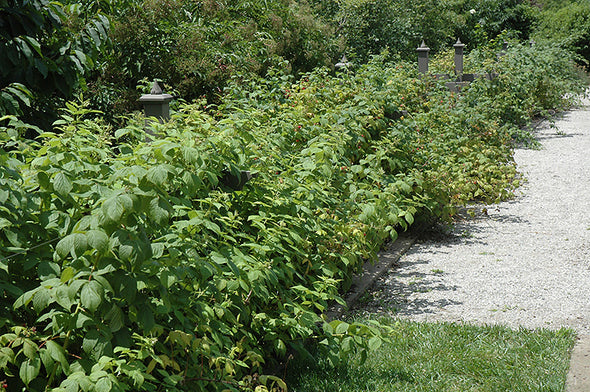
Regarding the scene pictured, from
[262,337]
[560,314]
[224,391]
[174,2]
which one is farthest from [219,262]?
[174,2]

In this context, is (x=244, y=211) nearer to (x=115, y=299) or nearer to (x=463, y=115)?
(x=115, y=299)

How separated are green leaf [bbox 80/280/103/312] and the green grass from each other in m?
1.60

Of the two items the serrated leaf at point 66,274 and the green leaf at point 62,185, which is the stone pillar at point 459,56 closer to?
the green leaf at point 62,185

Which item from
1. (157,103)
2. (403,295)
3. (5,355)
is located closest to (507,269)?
(403,295)

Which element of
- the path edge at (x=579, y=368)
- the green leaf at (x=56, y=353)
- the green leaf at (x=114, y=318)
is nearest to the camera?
the green leaf at (x=56, y=353)

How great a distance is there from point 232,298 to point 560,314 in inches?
105

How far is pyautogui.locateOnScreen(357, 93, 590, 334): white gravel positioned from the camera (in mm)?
4723

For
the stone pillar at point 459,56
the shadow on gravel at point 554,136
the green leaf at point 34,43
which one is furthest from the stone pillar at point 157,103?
the shadow on gravel at point 554,136

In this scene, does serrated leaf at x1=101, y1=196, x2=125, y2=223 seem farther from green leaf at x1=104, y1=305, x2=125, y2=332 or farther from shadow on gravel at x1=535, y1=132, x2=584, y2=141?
shadow on gravel at x1=535, y1=132, x2=584, y2=141

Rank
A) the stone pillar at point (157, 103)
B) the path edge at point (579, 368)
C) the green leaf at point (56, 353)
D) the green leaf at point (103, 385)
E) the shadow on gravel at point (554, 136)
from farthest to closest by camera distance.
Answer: the shadow on gravel at point (554, 136) → the stone pillar at point (157, 103) → the path edge at point (579, 368) → the green leaf at point (56, 353) → the green leaf at point (103, 385)

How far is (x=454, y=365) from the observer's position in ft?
12.4

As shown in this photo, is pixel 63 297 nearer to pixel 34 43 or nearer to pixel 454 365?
pixel 454 365

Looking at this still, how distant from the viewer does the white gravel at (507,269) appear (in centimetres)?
472

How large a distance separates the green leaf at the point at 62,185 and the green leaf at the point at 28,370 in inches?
25.7
